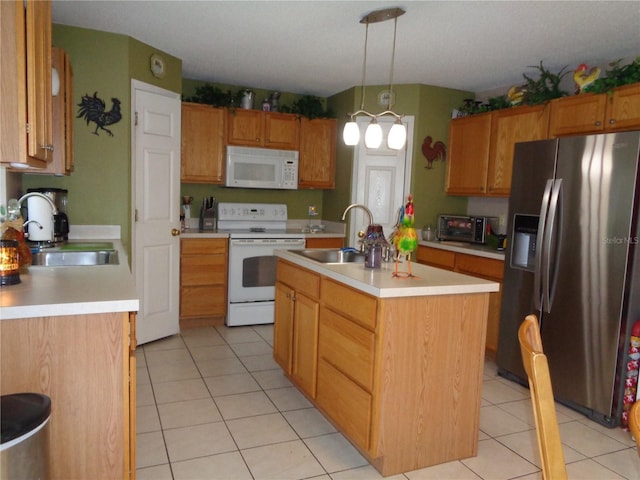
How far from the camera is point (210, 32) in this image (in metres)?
3.26

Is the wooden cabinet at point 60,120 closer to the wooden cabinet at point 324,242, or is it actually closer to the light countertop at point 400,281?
the light countertop at point 400,281

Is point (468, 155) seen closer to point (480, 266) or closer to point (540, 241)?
point (480, 266)

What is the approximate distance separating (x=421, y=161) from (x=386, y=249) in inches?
87.1

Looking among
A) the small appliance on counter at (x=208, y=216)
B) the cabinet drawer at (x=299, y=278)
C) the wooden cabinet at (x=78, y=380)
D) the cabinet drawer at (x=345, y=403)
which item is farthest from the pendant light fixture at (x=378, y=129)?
the small appliance on counter at (x=208, y=216)

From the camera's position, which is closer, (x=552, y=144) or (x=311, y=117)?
(x=552, y=144)

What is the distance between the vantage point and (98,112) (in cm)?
339

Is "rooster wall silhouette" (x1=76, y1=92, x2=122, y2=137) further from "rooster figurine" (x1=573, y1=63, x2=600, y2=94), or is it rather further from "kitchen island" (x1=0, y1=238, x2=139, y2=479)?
"rooster figurine" (x1=573, y1=63, x2=600, y2=94)

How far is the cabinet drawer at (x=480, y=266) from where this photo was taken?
3.61 m

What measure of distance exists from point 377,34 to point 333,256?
156cm

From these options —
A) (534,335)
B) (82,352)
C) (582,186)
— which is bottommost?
(82,352)

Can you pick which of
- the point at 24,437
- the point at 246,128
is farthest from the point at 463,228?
the point at 24,437

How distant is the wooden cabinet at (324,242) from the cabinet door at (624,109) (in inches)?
102

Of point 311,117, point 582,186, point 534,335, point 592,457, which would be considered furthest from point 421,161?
point 534,335

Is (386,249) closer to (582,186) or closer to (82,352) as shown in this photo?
(582,186)
